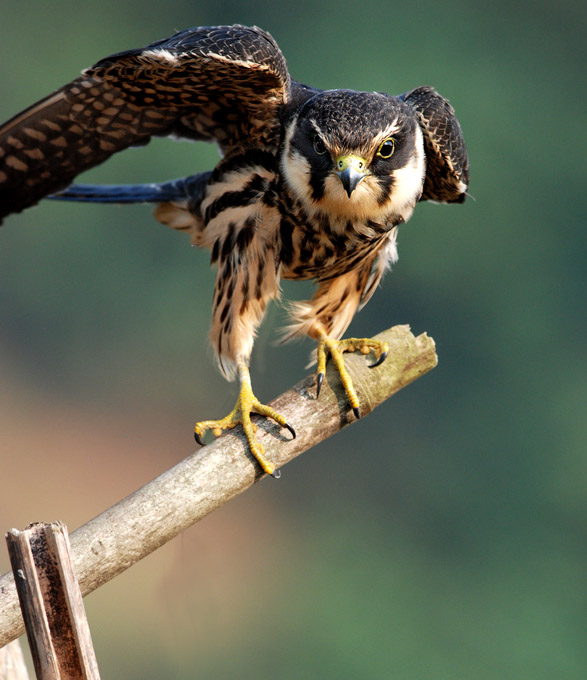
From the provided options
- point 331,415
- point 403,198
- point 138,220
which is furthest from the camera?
point 138,220

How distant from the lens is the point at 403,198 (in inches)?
82.0

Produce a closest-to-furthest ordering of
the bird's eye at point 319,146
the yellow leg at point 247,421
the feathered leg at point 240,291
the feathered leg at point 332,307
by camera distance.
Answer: the yellow leg at point 247,421, the bird's eye at point 319,146, the feathered leg at point 240,291, the feathered leg at point 332,307

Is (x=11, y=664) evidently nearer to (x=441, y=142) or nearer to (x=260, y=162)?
(x=260, y=162)

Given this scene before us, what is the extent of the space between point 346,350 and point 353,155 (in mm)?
445

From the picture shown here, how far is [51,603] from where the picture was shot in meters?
1.24

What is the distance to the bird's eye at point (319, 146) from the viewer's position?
6.39ft

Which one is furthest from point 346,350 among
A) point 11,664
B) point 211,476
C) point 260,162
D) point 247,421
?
point 11,664

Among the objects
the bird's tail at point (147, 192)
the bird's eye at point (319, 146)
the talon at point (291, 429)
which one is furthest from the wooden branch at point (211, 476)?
the bird's tail at point (147, 192)

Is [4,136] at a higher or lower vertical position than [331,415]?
higher

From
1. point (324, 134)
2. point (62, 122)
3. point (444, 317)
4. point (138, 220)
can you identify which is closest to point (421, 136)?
point (324, 134)

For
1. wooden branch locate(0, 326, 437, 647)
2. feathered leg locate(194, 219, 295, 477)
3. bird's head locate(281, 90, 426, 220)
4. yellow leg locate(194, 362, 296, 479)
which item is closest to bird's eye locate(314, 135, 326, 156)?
bird's head locate(281, 90, 426, 220)

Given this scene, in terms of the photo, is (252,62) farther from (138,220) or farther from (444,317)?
(138,220)

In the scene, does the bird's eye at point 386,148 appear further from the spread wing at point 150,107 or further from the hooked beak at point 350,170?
the spread wing at point 150,107

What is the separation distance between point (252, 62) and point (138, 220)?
17.5 feet
